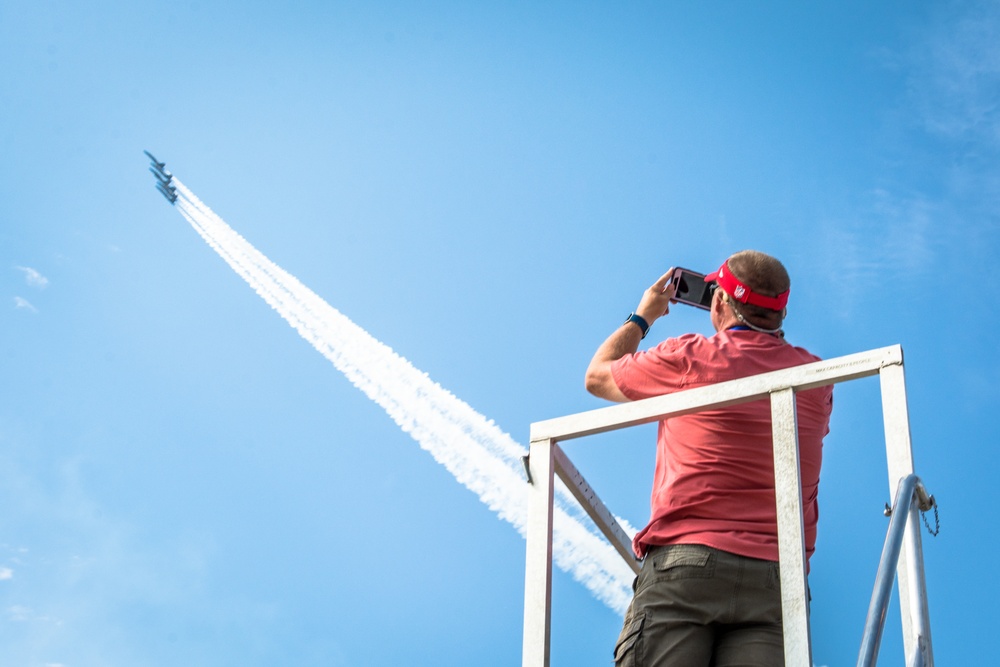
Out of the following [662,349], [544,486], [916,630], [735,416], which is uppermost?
[662,349]

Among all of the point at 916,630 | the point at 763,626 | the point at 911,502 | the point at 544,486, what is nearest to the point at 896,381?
the point at 911,502

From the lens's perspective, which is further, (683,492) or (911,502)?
(683,492)

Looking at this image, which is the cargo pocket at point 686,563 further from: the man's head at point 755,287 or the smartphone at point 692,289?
the smartphone at point 692,289

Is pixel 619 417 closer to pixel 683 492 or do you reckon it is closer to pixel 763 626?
pixel 683 492

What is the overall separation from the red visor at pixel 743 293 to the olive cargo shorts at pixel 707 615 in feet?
3.02

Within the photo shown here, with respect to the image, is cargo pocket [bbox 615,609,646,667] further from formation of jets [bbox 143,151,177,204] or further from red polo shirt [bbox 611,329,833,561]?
formation of jets [bbox 143,151,177,204]

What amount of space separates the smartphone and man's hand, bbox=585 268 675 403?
3 cm

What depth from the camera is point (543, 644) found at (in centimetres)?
349

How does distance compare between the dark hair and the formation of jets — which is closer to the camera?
the dark hair

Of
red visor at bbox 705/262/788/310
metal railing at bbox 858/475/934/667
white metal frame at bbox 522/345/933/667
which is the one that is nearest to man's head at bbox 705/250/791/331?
red visor at bbox 705/262/788/310

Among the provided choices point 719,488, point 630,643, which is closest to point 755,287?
point 719,488

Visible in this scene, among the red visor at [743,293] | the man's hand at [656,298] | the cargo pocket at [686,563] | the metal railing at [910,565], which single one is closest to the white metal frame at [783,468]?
the metal railing at [910,565]

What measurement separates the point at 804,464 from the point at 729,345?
0.48 metres

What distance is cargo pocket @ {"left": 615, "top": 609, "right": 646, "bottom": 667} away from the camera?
3.58m
